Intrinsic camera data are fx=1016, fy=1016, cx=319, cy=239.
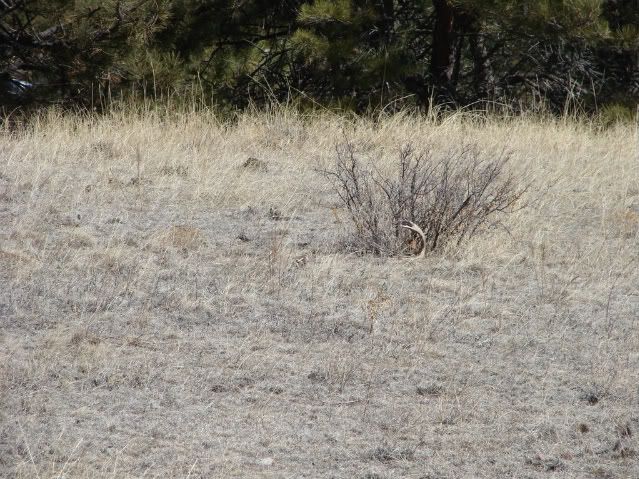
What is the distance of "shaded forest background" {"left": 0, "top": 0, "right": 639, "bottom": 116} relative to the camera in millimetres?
9914

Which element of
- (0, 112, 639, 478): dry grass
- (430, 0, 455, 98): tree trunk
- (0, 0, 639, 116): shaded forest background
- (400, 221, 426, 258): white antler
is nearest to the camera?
(0, 112, 639, 478): dry grass

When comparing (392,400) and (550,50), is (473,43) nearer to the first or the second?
(550,50)

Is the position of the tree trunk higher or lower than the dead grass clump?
higher

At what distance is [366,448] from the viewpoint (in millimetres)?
3377

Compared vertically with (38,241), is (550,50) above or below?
above

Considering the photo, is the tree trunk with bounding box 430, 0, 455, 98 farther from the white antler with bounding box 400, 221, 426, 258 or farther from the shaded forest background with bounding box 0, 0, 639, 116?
the white antler with bounding box 400, 221, 426, 258

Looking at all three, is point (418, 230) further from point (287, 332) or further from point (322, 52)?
point (322, 52)

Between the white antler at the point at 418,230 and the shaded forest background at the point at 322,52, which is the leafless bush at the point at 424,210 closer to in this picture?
the white antler at the point at 418,230

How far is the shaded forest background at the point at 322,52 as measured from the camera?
9914mm

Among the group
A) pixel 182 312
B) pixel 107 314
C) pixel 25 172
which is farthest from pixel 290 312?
pixel 25 172

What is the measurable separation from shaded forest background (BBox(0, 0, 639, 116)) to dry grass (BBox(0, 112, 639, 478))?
9.52 feet

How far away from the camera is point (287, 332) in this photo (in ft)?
14.5

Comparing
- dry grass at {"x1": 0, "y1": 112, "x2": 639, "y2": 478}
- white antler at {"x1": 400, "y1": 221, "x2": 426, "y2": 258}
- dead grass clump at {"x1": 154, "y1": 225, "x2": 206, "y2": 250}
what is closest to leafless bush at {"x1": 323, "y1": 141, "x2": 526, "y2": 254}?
white antler at {"x1": 400, "y1": 221, "x2": 426, "y2": 258}

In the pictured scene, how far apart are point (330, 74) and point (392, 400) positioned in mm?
7954
